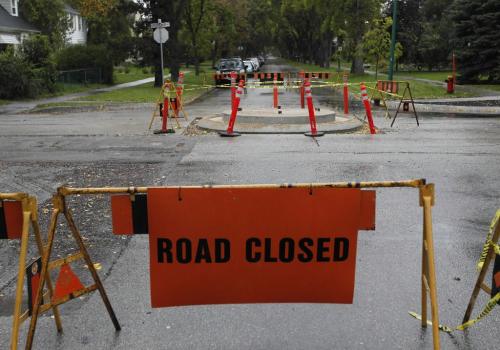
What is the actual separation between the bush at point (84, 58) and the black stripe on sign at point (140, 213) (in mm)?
35881

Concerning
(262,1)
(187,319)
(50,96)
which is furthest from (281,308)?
(262,1)

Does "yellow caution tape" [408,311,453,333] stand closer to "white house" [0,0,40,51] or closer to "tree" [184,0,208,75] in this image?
"white house" [0,0,40,51]

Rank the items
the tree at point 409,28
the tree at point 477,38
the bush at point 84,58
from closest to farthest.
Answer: the tree at point 477,38
the bush at point 84,58
the tree at point 409,28

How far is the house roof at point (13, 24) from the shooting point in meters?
38.8

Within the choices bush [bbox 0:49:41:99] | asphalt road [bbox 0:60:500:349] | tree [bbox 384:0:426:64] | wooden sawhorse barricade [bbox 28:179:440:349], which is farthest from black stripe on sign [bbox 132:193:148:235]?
tree [bbox 384:0:426:64]

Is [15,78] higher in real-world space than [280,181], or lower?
higher

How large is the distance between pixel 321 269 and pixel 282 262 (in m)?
0.27

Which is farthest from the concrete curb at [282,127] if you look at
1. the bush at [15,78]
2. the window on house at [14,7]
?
the window on house at [14,7]

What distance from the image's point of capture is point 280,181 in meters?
9.23

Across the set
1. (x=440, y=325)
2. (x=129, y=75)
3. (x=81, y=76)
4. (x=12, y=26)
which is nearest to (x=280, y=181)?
(x=440, y=325)

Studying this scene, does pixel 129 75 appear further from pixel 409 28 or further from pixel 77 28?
pixel 409 28

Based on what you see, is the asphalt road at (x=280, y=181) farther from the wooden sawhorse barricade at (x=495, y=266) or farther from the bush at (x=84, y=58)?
the bush at (x=84, y=58)

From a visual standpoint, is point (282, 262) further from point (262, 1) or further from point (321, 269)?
point (262, 1)

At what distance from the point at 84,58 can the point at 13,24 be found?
22.6 feet
